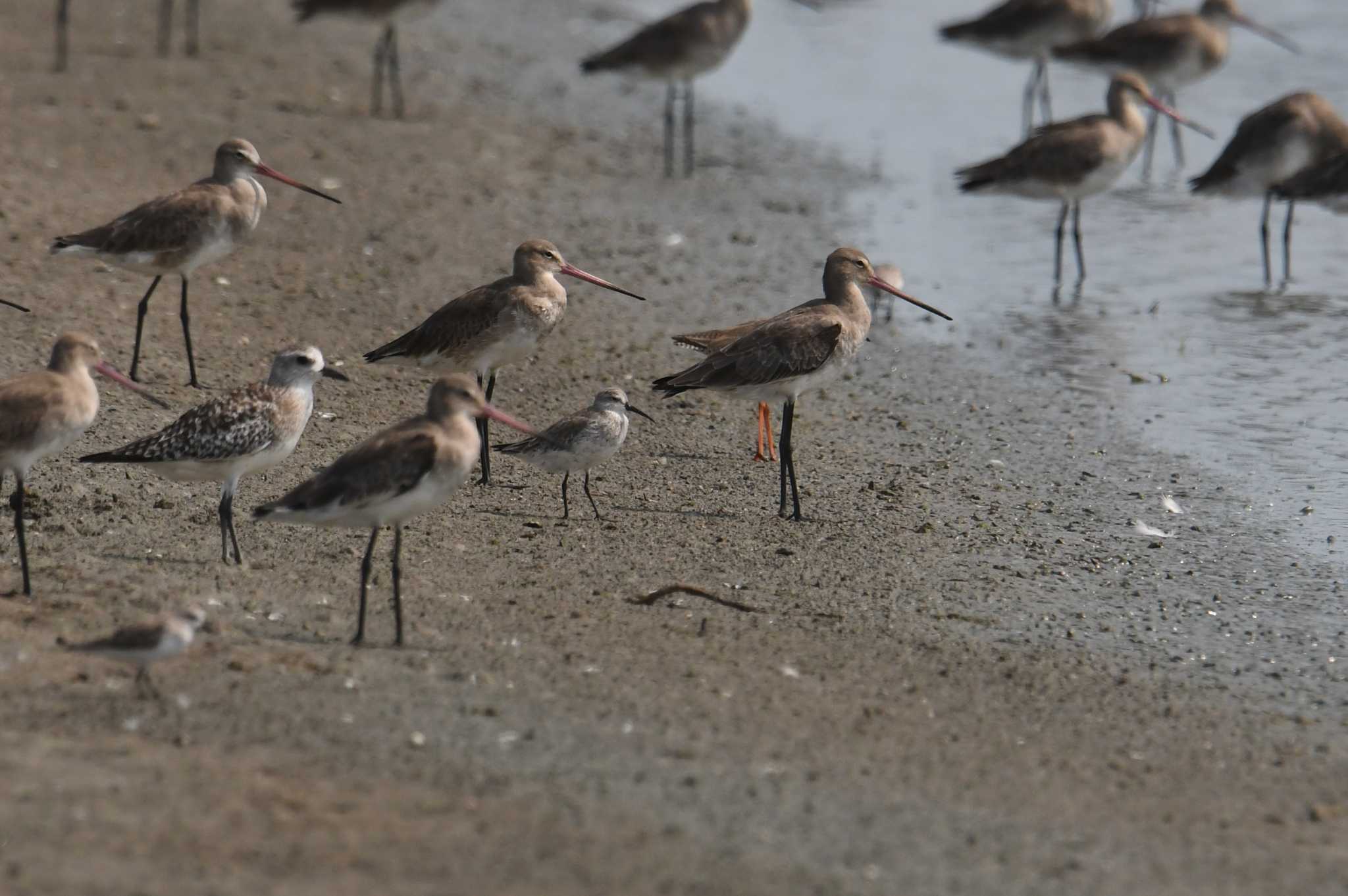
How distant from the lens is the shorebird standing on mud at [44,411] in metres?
6.77

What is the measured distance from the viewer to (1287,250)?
13633 millimetres

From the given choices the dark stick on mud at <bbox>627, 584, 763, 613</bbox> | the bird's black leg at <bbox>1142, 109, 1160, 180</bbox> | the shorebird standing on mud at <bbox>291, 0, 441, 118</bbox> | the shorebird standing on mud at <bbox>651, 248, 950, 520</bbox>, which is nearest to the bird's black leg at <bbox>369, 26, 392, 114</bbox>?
the shorebird standing on mud at <bbox>291, 0, 441, 118</bbox>

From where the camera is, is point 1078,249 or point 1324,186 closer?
point 1078,249

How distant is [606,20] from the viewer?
70.4ft

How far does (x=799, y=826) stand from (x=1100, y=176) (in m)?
9.24

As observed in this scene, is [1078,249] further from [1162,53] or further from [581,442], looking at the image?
[581,442]

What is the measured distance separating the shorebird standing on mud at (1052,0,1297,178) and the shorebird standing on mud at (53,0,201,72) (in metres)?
8.61

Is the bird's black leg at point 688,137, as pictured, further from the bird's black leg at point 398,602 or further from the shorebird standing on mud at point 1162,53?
the bird's black leg at point 398,602

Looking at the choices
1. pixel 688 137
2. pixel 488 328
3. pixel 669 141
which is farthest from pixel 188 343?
pixel 688 137

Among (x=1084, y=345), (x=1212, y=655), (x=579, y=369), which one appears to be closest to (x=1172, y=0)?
(x=1084, y=345)

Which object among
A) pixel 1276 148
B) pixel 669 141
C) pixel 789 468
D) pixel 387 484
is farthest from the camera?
Result: pixel 669 141

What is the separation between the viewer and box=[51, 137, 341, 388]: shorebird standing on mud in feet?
31.7

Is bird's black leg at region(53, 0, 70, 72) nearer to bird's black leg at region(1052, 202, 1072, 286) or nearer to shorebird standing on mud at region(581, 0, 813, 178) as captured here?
shorebird standing on mud at region(581, 0, 813, 178)

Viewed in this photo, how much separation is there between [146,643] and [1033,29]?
47.0 feet
